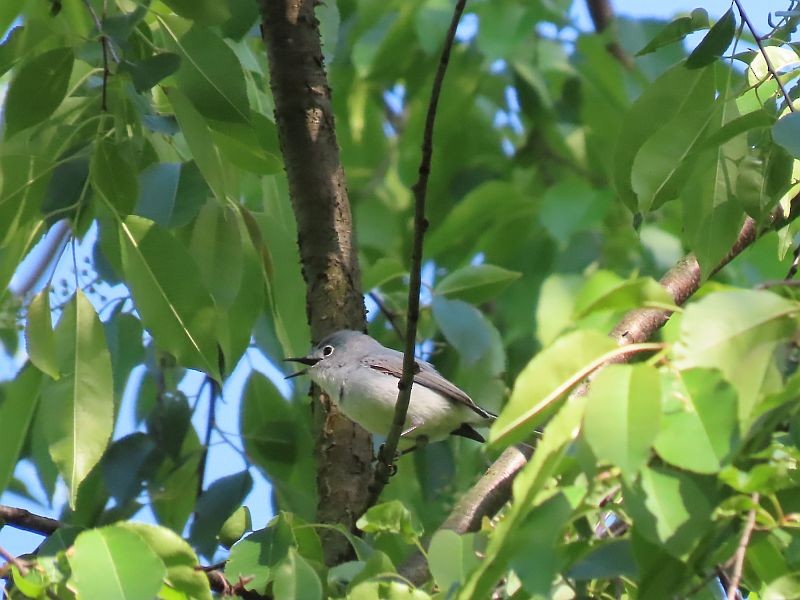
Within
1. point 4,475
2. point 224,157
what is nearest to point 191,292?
point 224,157

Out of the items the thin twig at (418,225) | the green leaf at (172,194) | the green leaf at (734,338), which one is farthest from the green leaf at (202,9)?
the green leaf at (734,338)

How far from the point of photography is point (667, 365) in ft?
4.39

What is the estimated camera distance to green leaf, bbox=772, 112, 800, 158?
1691 mm

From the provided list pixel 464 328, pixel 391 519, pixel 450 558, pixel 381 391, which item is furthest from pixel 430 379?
pixel 450 558

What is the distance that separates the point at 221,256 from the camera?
2482 millimetres

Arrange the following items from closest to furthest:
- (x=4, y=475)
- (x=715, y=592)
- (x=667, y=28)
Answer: (x=715, y=592) → (x=667, y=28) → (x=4, y=475)

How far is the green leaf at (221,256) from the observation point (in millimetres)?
2475

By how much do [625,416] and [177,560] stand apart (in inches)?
30.7

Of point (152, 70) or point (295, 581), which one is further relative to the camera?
point (152, 70)

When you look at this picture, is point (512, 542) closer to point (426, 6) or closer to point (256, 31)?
point (256, 31)

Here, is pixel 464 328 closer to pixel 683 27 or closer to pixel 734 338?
pixel 683 27

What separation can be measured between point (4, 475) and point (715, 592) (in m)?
1.74

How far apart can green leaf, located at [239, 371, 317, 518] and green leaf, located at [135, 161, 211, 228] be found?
837 millimetres

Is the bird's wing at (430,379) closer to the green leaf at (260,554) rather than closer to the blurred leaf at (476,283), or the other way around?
the blurred leaf at (476,283)
